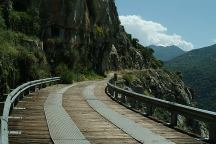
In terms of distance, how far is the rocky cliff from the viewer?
56147 mm

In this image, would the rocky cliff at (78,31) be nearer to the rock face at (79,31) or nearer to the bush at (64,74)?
the rock face at (79,31)

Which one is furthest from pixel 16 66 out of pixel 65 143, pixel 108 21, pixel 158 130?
pixel 108 21

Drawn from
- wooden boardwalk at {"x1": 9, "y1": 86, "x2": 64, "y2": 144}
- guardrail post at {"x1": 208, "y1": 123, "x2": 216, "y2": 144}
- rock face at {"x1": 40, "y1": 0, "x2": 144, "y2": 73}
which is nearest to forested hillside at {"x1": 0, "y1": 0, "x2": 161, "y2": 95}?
rock face at {"x1": 40, "y1": 0, "x2": 144, "y2": 73}

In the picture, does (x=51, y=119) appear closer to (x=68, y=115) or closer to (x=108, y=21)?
(x=68, y=115)

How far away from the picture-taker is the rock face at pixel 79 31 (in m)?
56.2

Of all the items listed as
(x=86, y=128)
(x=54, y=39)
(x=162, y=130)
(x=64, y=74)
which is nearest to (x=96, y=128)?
(x=86, y=128)

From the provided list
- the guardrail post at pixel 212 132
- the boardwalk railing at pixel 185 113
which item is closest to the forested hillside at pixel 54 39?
the boardwalk railing at pixel 185 113

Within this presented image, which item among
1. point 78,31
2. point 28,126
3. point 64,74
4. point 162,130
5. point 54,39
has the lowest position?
point 162,130

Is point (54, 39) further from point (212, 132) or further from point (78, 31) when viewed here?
point (212, 132)

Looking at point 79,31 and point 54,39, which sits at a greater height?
point 79,31

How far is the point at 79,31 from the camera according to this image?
211 ft

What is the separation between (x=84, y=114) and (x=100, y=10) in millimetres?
61816

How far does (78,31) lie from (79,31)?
604 mm

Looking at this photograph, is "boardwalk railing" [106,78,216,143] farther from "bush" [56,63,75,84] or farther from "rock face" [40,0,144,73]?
"rock face" [40,0,144,73]
